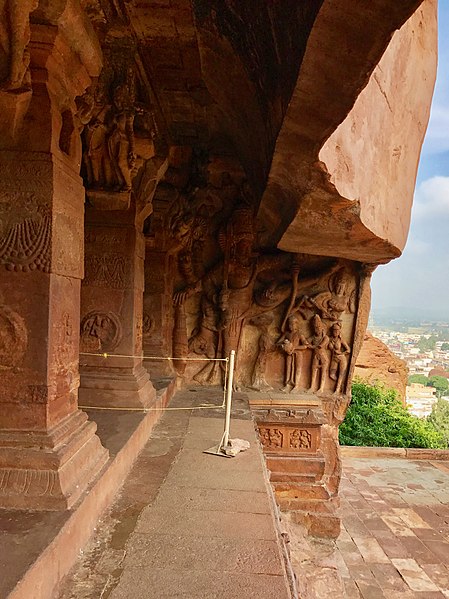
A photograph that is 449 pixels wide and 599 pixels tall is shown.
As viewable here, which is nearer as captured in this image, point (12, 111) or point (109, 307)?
point (12, 111)

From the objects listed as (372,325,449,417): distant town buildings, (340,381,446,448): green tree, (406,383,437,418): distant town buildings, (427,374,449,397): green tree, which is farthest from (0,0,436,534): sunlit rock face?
(427,374,449,397): green tree

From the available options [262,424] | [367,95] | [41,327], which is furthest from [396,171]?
[41,327]

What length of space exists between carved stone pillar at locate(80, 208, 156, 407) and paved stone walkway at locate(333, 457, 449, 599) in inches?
148

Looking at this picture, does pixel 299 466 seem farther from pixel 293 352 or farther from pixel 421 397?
pixel 421 397

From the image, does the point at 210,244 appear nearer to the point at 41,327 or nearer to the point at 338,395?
the point at 338,395

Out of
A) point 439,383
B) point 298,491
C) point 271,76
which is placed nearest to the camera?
point 271,76

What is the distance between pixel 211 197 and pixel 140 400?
12.8 ft

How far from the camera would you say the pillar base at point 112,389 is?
443 centimetres

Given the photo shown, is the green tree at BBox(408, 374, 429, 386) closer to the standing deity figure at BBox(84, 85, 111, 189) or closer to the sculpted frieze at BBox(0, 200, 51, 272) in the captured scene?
the standing deity figure at BBox(84, 85, 111, 189)

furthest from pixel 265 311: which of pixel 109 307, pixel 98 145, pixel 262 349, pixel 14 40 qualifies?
pixel 14 40

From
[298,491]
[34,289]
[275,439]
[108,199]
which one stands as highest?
[108,199]

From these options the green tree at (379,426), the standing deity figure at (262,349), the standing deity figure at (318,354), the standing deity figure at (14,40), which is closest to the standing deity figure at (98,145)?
the standing deity figure at (14,40)

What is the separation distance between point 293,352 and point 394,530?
3.12 metres

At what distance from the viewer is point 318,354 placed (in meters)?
7.48
